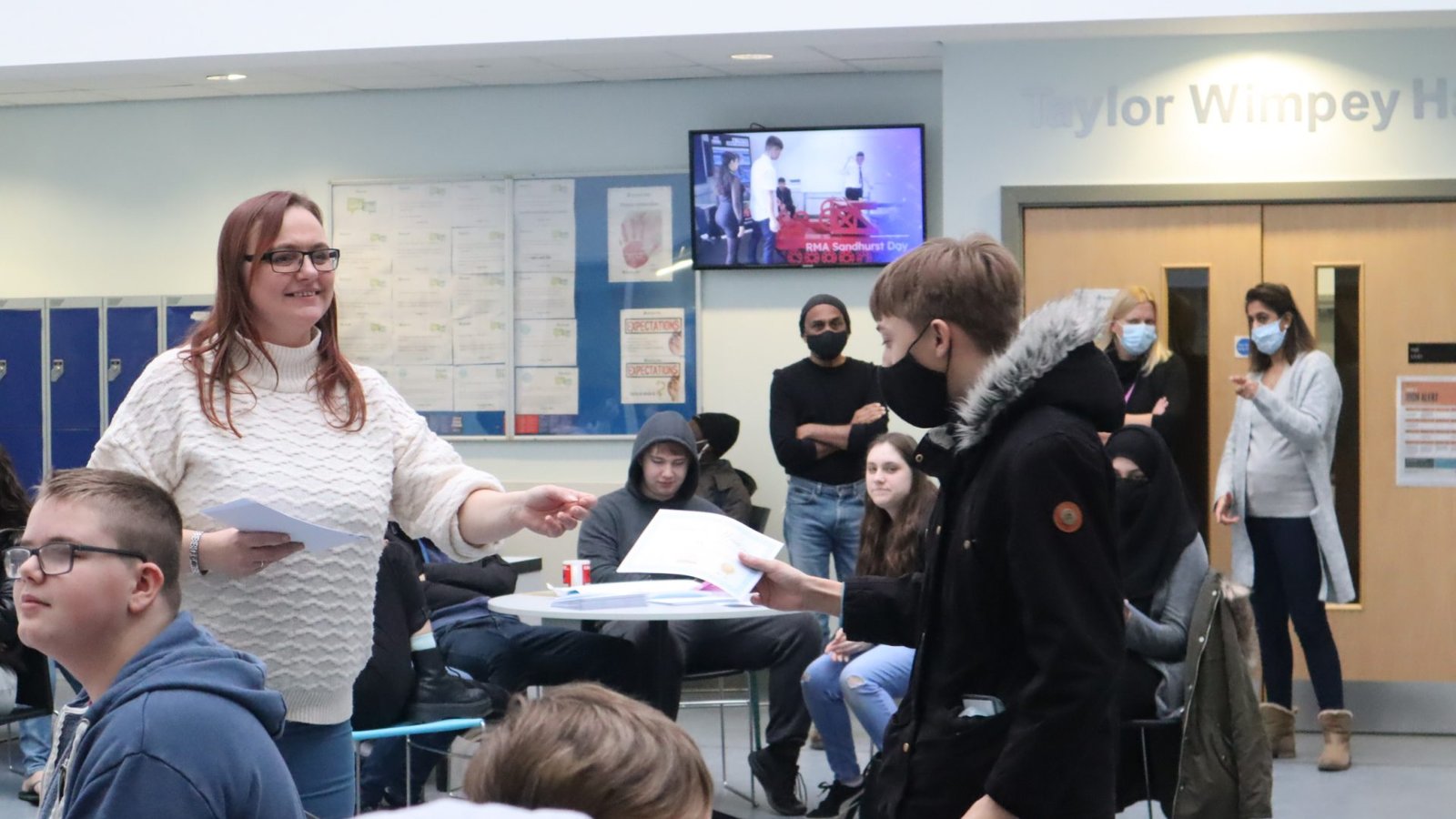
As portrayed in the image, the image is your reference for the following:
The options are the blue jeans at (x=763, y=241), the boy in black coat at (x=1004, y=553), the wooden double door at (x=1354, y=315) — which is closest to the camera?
the boy in black coat at (x=1004, y=553)

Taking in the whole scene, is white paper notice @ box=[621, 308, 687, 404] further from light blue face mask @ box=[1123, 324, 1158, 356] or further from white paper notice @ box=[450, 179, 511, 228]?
light blue face mask @ box=[1123, 324, 1158, 356]

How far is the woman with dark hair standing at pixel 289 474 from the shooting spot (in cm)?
233

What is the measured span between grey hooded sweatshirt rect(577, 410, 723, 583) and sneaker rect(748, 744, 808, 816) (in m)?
0.73

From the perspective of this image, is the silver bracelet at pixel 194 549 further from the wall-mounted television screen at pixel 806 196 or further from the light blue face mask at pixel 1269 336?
the wall-mounted television screen at pixel 806 196

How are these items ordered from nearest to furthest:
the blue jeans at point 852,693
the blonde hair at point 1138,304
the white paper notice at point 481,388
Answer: the blue jeans at point 852,693 → the blonde hair at point 1138,304 → the white paper notice at point 481,388

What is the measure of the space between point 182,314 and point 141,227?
58 centimetres

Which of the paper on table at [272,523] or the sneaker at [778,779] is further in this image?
the sneaker at [778,779]

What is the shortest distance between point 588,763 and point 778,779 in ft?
13.9

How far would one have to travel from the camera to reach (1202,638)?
3996 mm

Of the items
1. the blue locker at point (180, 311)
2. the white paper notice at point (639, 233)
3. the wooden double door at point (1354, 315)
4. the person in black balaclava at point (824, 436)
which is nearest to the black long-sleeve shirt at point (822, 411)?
the person in black balaclava at point (824, 436)

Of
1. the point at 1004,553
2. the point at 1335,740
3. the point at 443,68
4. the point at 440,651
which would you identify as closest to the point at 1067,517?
the point at 1004,553

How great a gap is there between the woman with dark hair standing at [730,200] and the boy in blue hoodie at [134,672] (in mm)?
5755

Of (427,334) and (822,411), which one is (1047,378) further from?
(427,334)

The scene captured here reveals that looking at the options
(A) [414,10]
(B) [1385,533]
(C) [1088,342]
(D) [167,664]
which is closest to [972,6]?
(A) [414,10]
